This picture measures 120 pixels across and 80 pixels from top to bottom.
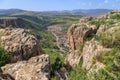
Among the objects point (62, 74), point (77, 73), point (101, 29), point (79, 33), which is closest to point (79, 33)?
point (79, 33)

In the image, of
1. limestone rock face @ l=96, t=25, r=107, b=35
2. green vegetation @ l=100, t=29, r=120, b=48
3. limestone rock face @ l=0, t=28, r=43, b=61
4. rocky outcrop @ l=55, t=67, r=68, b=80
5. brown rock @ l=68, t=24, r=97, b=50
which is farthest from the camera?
brown rock @ l=68, t=24, r=97, b=50

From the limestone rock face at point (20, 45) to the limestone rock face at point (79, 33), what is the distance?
20.4 m

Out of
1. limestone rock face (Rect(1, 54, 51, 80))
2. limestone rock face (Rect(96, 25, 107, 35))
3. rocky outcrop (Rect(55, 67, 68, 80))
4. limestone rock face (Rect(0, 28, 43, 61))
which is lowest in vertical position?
rocky outcrop (Rect(55, 67, 68, 80))

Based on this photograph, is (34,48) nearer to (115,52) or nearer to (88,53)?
(88,53)

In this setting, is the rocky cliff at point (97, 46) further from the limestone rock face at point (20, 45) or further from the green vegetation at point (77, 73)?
the limestone rock face at point (20, 45)

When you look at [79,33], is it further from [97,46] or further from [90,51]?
[97,46]

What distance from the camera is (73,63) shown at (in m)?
91.8

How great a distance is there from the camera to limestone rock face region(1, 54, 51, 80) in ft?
236

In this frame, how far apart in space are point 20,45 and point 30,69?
35.7ft

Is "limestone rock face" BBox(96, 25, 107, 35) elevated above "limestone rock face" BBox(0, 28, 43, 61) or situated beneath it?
elevated above

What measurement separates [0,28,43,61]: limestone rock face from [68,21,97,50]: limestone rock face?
20371 millimetres

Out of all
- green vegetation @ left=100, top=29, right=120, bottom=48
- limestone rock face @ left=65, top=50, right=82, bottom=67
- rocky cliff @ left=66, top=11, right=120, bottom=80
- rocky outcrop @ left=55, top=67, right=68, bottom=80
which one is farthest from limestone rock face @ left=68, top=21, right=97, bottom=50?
rocky outcrop @ left=55, top=67, right=68, bottom=80

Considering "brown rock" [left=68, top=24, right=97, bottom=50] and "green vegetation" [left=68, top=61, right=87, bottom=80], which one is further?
"brown rock" [left=68, top=24, right=97, bottom=50]

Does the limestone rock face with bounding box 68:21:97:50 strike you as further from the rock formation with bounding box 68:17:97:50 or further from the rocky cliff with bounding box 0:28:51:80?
the rocky cliff with bounding box 0:28:51:80
